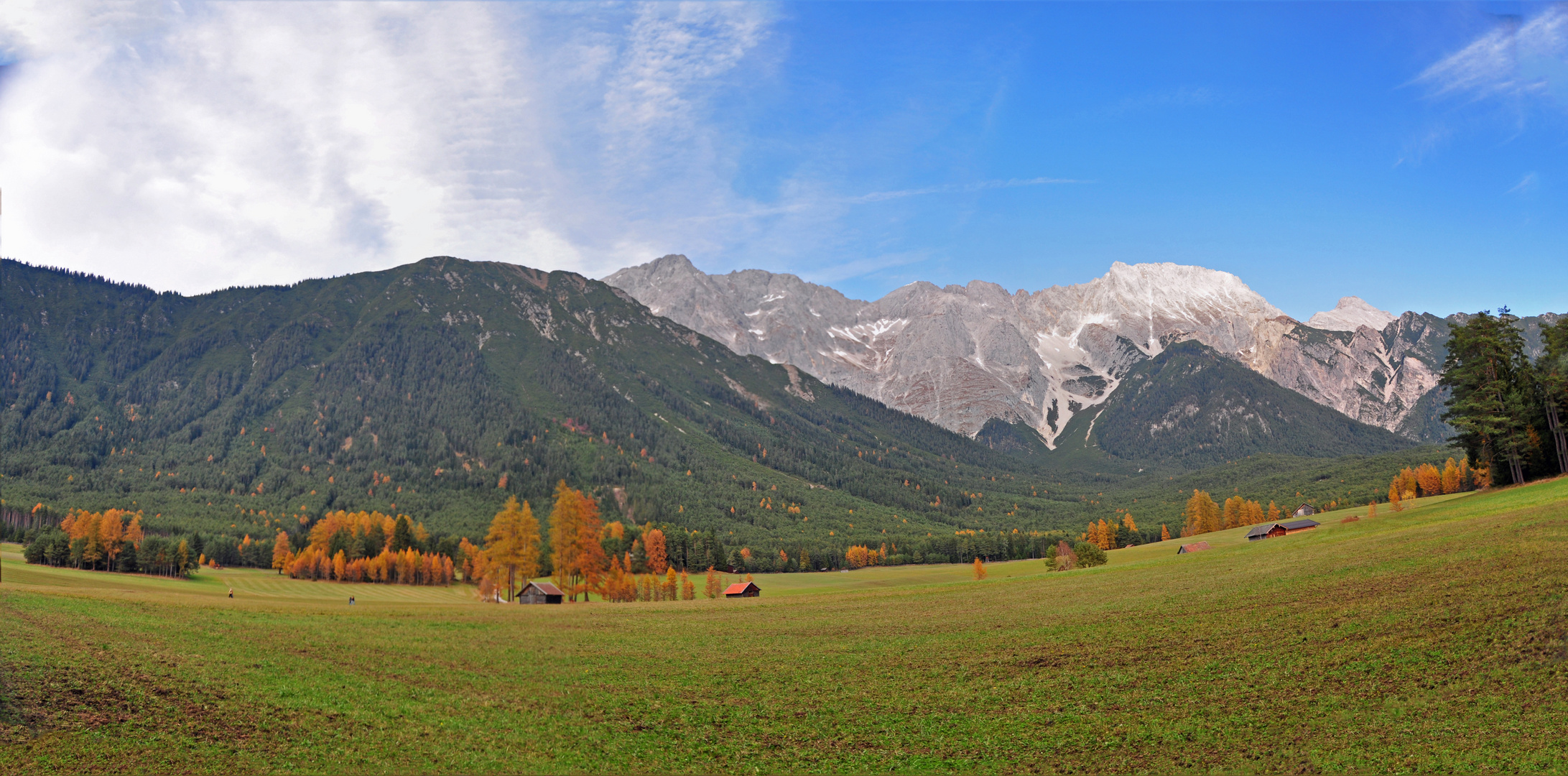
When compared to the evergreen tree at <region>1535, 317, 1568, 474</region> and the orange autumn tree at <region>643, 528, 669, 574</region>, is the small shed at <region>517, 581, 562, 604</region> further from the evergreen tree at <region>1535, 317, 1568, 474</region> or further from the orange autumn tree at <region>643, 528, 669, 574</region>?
the evergreen tree at <region>1535, 317, 1568, 474</region>

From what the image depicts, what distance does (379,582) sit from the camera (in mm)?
141500

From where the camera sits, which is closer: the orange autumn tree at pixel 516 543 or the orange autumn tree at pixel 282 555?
the orange autumn tree at pixel 516 543

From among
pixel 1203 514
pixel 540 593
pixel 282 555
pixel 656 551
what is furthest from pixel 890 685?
pixel 1203 514

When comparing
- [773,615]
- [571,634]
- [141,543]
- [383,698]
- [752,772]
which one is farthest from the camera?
[141,543]

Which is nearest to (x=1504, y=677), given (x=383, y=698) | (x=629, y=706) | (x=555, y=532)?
(x=629, y=706)

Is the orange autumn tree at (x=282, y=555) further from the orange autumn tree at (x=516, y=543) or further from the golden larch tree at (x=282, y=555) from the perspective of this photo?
the orange autumn tree at (x=516, y=543)

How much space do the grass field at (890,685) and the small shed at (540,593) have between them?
39.4 meters

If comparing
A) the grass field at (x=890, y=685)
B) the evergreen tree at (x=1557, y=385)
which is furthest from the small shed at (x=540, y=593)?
the evergreen tree at (x=1557, y=385)

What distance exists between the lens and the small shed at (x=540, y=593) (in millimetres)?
87188

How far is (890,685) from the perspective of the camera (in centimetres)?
3212

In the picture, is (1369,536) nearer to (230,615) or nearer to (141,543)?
(230,615)

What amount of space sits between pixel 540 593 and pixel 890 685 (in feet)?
213

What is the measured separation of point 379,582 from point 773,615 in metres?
113

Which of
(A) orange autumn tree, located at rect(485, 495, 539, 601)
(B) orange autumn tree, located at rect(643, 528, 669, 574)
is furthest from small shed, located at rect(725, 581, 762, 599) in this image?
(B) orange autumn tree, located at rect(643, 528, 669, 574)
